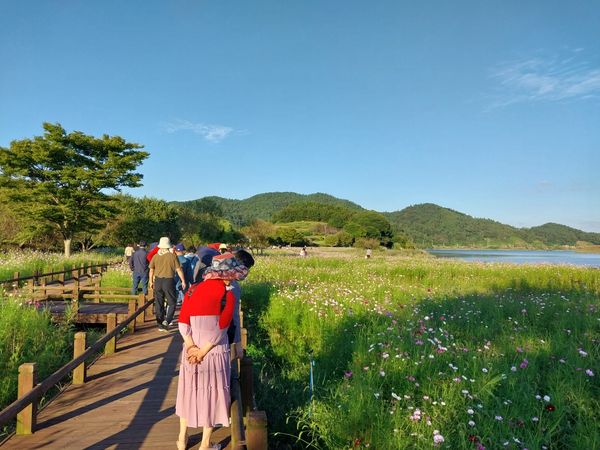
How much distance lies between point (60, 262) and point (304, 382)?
19.1 meters

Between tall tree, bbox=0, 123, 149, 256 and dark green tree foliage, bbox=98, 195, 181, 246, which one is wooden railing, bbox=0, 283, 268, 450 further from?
dark green tree foliage, bbox=98, 195, 181, 246

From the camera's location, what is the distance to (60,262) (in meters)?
19.9

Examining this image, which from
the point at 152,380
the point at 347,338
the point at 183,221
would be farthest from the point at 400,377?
the point at 183,221

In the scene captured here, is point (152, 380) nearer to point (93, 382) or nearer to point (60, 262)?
point (93, 382)

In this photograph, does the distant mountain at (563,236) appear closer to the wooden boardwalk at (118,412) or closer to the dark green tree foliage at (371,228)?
the dark green tree foliage at (371,228)

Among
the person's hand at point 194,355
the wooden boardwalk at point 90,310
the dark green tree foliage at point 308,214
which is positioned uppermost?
the dark green tree foliage at point 308,214

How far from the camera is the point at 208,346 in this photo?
10.7 feet

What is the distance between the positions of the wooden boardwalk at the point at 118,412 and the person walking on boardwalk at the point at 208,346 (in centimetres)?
69

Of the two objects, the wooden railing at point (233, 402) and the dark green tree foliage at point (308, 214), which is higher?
the dark green tree foliage at point (308, 214)

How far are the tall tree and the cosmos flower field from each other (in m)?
21.7

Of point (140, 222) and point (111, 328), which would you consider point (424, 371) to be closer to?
point (111, 328)

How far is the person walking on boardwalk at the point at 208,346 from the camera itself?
130 inches

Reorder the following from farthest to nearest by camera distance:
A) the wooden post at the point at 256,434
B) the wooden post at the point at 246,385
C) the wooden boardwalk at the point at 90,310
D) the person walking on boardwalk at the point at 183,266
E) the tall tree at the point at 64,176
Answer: the tall tree at the point at 64,176 < the person walking on boardwalk at the point at 183,266 < the wooden boardwalk at the point at 90,310 < the wooden post at the point at 246,385 < the wooden post at the point at 256,434

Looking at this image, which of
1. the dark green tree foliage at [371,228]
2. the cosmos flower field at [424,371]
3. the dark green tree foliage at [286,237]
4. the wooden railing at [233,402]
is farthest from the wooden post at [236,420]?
the dark green tree foliage at [371,228]
